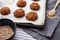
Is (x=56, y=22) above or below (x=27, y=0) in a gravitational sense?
below

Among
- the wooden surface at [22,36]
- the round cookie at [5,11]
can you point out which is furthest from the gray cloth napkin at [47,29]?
the round cookie at [5,11]

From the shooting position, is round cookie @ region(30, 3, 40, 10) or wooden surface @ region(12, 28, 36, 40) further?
round cookie @ region(30, 3, 40, 10)

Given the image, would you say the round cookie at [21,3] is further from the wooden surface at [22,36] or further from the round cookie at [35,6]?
the wooden surface at [22,36]

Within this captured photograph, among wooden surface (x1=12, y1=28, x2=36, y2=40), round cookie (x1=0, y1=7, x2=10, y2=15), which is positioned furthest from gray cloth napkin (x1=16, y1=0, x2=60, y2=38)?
round cookie (x1=0, y1=7, x2=10, y2=15)

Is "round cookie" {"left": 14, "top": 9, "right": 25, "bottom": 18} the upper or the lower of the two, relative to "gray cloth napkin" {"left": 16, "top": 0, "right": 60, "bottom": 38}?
upper

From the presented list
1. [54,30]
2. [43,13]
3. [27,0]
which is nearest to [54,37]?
[54,30]

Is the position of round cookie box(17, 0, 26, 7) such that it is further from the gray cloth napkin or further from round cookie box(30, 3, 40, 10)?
the gray cloth napkin

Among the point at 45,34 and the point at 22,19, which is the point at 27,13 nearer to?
the point at 22,19
